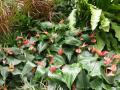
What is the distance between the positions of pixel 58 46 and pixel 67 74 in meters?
0.66

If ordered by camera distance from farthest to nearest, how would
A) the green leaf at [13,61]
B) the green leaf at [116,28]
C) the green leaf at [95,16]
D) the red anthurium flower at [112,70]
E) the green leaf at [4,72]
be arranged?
the green leaf at [116,28] < the green leaf at [95,16] < the green leaf at [13,61] < the green leaf at [4,72] < the red anthurium flower at [112,70]

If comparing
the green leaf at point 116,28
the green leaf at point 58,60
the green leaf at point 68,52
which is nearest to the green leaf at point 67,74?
the green leaf at point 58,60

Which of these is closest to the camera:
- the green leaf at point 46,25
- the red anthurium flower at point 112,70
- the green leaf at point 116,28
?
the red anthurium flower at point 112,70

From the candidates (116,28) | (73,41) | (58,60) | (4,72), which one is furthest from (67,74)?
(116,28)

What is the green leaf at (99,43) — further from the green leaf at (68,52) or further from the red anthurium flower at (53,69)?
the red anthurium flower at (53,69)

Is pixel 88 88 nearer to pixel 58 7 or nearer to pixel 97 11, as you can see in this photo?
pixel 97 11

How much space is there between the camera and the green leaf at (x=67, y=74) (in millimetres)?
3321

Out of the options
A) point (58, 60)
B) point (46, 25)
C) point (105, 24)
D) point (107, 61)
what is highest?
point (105, 24)

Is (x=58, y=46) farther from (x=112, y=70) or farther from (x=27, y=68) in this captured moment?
(x=112, y=70)

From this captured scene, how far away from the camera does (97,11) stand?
4004mm

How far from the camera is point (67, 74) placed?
3.36 metres

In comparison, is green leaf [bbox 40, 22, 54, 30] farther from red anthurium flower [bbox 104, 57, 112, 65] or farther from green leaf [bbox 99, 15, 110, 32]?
red anthurium flower [bbox 104, 57, 112, 65]

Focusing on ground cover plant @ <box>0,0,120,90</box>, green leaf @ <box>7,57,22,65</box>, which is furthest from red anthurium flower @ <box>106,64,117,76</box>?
green leaf @ <box>7,57,22,65</box>

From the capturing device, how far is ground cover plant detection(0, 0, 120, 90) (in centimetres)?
342
